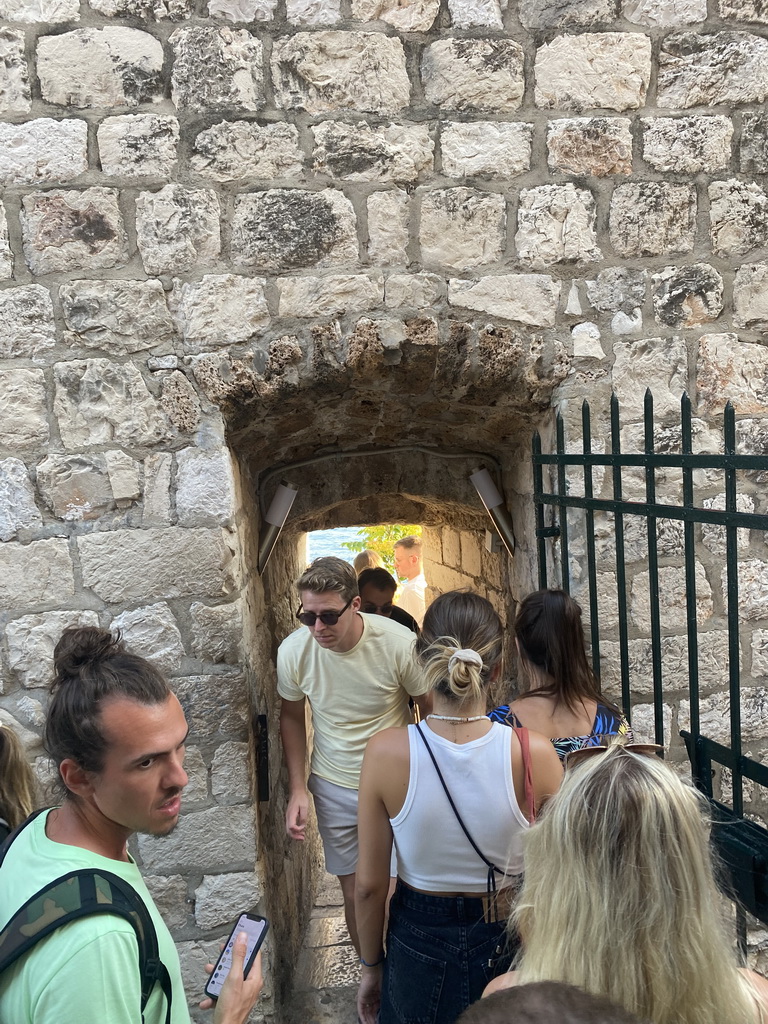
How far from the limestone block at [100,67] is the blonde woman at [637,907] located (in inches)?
96.2

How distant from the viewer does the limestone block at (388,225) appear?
258 centimetres

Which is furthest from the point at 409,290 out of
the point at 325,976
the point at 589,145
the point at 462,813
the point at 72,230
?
the point at 325,976

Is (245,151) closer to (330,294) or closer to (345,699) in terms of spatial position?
(330,294)

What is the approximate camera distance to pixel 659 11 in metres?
2.58

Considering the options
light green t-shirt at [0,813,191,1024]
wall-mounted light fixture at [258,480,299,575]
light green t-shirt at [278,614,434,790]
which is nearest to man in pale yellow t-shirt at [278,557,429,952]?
light green t-shirt at [278,614,434,790]

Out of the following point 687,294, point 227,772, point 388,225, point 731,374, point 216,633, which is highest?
point 388,225

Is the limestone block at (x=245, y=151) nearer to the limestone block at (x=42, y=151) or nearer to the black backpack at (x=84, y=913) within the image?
the limestone block at (x=42, y=151)

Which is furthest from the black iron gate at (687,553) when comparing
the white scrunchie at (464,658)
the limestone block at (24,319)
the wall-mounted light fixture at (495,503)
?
the limestone block at (24,319)

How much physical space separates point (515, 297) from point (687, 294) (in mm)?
589

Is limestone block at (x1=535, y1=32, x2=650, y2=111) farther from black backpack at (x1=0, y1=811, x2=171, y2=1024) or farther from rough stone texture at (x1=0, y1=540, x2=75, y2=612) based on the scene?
black backpack at (x1=0, y1=811, x2=171, y2=1024)

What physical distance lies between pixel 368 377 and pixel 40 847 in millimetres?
1873

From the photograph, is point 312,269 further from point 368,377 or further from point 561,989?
point 561,989

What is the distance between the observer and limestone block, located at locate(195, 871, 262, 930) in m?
2.60

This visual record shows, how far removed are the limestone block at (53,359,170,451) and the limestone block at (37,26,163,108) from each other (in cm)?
83
